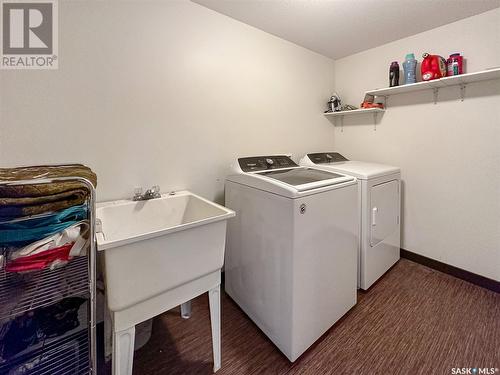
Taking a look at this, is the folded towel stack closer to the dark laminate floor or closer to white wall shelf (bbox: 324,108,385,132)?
the dark laminate floor

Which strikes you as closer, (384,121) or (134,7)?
(134,7)

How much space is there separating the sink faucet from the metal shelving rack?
54 centimetres

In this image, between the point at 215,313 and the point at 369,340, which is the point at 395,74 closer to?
the point at 369,340

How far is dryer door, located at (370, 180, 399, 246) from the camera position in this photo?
1918 millimetres

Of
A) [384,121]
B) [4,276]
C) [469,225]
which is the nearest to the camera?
[4,276]

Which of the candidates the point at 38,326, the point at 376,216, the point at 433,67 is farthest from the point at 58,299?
the point at 433,67

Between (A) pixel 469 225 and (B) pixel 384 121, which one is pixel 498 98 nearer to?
(B) pixel 384 121

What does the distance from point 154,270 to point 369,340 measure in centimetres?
143

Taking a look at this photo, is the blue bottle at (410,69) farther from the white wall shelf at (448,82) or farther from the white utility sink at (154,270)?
the white utility sink at (154,270)

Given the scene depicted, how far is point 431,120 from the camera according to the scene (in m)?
2.21

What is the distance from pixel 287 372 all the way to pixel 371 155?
237 centimetres

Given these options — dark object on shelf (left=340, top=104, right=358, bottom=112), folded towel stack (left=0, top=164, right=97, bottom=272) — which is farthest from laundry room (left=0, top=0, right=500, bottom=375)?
dark object on shelf (left=340, top=104, right=358, bottom=112)

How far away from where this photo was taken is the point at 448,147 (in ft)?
6.97

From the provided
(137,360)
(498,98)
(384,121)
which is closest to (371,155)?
(384,121)
